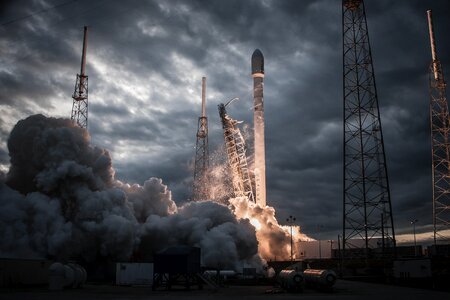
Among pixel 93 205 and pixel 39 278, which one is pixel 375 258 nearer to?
pixel 93 205

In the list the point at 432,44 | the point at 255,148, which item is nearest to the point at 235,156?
the point at 255,148

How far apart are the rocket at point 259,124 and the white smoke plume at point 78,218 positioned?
482 inches

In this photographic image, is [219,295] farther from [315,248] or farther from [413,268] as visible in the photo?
[315,248]

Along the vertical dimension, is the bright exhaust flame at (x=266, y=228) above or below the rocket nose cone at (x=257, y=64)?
below

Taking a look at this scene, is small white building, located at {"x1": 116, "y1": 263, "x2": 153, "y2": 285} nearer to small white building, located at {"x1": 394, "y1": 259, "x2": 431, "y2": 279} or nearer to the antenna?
small white building, located at {"x1": 394, "y1": 259, "x2": 431, "y2": 279}

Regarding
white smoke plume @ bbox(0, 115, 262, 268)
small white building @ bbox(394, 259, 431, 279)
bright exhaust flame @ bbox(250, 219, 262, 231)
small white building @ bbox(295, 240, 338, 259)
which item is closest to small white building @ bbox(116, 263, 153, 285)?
white smoke plume @ bbox(0, 115, 262, 268)

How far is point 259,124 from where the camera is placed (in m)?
94.5

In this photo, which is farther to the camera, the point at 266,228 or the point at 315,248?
the point at 315,248

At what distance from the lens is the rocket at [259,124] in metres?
94.4

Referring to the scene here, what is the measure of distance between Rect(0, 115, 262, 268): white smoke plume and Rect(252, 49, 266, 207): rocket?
12242mm

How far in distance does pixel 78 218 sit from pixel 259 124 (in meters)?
38.9

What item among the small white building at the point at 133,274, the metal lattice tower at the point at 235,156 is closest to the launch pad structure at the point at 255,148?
the metal lattice tower at the point at 235,156

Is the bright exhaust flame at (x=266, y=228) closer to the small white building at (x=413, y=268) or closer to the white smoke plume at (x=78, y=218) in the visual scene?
the white smoke plume at (x=78, y=218)

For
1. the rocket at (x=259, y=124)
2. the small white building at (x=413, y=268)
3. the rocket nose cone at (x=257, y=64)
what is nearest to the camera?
the small white building at (x=413, y=268)
